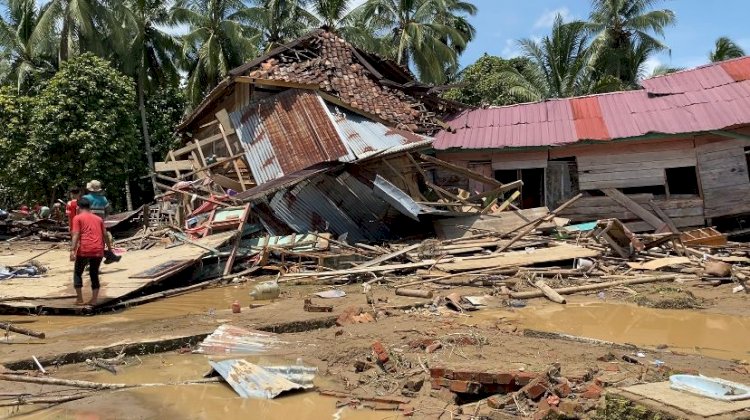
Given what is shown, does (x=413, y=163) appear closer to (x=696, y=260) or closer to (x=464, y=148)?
(x=464, y=148)

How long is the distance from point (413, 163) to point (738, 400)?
36.7 ft

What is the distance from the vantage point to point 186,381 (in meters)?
4.83

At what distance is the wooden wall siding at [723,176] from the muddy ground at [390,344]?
719cm

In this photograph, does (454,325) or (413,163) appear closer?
(454,325)

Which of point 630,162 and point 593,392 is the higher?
point 630,162

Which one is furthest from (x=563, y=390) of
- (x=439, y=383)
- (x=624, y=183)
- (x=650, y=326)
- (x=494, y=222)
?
(x=624, y=183)

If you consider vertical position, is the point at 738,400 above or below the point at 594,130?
below

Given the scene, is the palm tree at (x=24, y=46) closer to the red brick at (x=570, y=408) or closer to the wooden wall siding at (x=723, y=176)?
the wooden wall siding at (x=723, y=176)

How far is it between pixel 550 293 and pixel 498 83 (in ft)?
75.6

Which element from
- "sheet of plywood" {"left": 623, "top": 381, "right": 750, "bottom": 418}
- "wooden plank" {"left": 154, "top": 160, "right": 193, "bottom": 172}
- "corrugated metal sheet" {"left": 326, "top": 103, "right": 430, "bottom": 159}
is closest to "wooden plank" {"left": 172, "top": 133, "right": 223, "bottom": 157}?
"wooden plank" {"left": 154, "top": 160, "right": 193, "bottom": 172}

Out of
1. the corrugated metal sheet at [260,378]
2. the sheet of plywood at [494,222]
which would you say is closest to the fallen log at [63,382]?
the corrugated metal sheet at [260,378]

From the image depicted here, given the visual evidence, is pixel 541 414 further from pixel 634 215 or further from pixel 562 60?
pixel 562 60

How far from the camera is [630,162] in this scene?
1584 centimetres

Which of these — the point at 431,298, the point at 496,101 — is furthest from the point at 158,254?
the point at 496,101
